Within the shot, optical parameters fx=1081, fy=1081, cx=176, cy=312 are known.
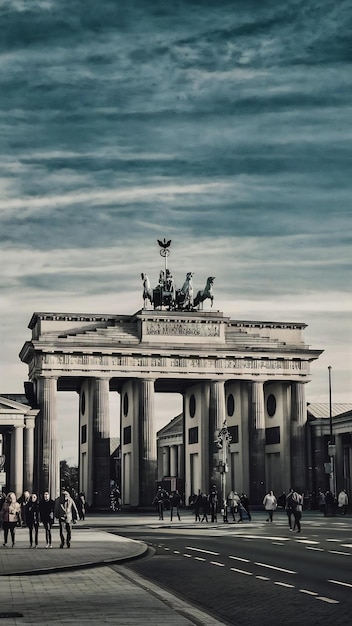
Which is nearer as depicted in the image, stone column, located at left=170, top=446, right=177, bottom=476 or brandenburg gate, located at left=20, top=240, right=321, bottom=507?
brandenburg gate, located at left=20, top=240, right=321, bottom=507

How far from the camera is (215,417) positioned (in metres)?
112

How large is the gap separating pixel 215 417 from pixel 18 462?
22.0 m

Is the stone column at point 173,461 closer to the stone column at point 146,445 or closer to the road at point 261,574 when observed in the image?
the stone column at point 146,445

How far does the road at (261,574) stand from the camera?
2072cm

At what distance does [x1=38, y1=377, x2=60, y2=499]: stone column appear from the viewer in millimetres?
104812

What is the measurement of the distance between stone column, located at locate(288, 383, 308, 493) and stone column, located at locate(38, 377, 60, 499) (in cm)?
2506

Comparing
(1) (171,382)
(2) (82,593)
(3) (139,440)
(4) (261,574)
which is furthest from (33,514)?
(1) (171,382)

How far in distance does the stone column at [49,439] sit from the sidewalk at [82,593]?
66442 millimetres

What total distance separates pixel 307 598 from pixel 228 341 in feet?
303

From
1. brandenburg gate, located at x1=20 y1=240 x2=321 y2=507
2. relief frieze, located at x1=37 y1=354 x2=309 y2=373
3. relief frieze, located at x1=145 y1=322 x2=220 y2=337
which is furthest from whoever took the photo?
relief frieze, located at x1=145 y1=322 x2=220 y2=337

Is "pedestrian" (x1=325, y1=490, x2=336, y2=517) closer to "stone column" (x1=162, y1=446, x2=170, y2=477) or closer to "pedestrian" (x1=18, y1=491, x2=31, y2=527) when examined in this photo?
"pedestrian" (x1=18, y1=491, x2=31, y2=527)

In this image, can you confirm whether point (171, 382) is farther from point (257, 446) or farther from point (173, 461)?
point (173, 461)

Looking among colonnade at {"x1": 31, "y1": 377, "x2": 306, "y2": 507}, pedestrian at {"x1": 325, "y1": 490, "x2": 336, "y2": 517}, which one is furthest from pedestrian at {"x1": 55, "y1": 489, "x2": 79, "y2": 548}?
colonnade at {"x1": 31, "y1": 377, "x2": 306, "y2": 507}

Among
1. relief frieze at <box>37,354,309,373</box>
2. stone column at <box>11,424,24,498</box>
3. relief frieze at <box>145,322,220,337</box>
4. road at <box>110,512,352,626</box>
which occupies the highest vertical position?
relief frieze at <box>145,322,220,337</box>
